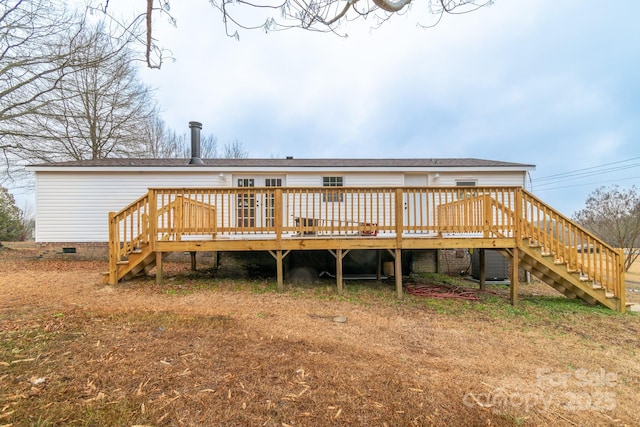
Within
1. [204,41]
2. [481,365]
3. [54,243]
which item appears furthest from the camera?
[54,243]

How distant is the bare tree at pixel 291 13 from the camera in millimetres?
3211

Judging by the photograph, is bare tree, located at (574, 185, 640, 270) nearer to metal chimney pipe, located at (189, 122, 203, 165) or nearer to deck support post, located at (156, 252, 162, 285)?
deck support post, located at (156, 252, 162, 285)

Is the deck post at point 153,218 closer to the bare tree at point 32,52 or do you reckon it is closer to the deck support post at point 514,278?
the deck support post at point 514,278

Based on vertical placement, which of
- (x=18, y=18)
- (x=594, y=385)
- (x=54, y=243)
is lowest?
(x=594, y=385)

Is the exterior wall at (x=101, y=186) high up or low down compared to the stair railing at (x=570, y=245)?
up

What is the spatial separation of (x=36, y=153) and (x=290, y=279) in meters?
13.2

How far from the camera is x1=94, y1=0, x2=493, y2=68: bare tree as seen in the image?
10.5 ft

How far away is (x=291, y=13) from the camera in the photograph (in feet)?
11.9

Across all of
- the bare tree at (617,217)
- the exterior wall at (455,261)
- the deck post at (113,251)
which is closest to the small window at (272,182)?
the deck post at (113,251)

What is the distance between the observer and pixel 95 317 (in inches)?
148

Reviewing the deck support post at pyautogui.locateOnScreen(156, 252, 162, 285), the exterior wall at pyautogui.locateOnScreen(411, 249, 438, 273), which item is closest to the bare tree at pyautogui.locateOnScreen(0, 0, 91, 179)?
the deck support post at pyautogui.locateOnScreen(156, 252, 162, 285)

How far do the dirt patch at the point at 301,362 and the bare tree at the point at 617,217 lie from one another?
10.5 meters

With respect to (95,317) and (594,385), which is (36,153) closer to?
(95,317)

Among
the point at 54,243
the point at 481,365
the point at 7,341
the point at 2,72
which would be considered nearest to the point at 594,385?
the point at 481,365
